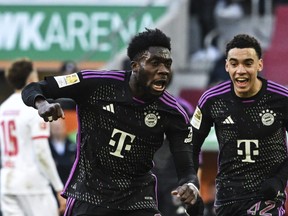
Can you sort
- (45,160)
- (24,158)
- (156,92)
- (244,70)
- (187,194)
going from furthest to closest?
1. (24,158)
2. (45,160)
3. (244,70)
4. (156,92)
5. (187,194)

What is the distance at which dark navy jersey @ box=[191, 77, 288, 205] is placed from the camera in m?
8.79

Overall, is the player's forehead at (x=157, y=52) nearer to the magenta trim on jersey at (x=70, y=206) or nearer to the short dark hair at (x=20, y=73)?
the magenta trim on jersey at (x=70, y=206)

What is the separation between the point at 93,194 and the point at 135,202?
1.07 feet

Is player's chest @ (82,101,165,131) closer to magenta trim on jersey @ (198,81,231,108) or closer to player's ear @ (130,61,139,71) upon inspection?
player's ear @ (130,61,139,71)

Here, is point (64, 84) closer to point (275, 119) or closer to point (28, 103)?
point (28, 103)

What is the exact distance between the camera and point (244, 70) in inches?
347

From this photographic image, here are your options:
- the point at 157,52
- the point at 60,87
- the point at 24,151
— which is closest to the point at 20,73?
the point at 24,151

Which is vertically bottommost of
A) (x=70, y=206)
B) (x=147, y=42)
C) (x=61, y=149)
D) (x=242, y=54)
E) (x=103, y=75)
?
(x=61, y=149)

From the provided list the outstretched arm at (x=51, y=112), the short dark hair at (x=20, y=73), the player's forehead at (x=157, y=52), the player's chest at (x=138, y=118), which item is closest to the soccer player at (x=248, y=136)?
the player's chest at (x=138, y=118)

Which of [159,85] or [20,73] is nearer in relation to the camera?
[159,85]

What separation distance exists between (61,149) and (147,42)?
6.03 m

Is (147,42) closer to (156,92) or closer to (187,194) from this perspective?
(156,92)

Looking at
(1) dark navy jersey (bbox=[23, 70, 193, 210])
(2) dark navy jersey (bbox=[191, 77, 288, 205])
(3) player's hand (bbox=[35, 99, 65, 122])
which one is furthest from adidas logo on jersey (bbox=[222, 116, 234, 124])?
(3) player's hand (bbox=[35, 99, 65, 122])

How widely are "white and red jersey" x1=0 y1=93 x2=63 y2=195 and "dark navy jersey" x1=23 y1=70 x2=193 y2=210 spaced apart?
2.86 m
